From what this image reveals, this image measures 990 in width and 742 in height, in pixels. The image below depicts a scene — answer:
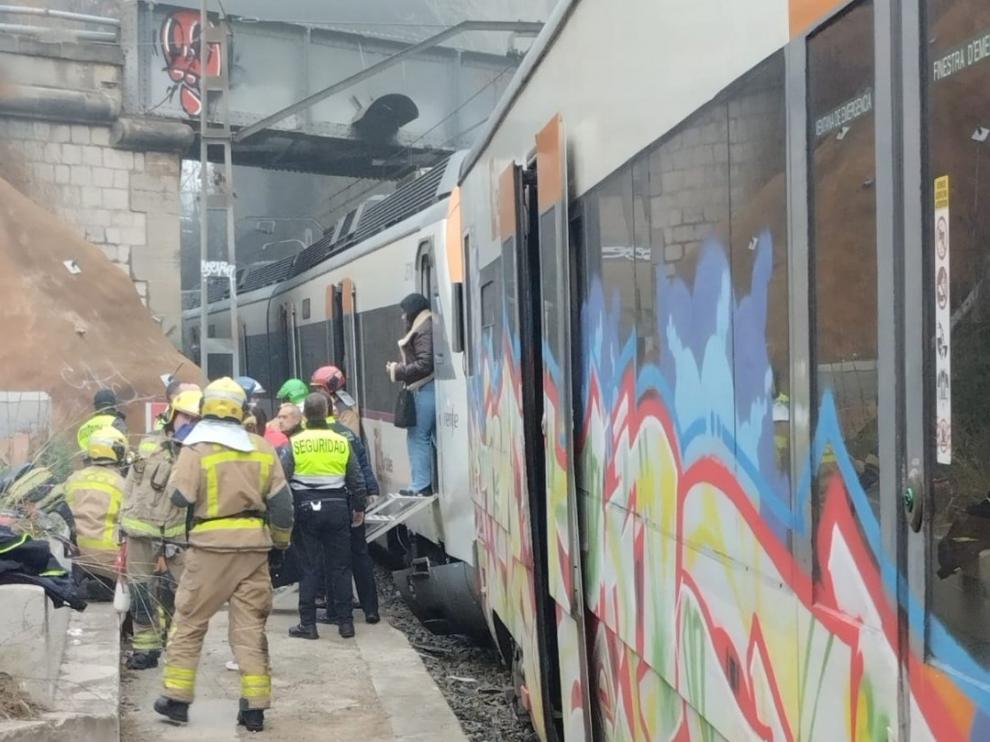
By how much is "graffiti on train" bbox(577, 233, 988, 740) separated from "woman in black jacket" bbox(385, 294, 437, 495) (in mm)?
5298

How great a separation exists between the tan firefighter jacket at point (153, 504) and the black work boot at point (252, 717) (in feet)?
4.29

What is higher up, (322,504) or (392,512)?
(322,504)

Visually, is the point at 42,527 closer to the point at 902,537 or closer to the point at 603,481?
the point at 603,481

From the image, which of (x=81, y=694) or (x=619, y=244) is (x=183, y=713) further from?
(x=619, y=244)

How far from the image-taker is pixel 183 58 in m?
22.6

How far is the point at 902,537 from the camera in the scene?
6.27ft

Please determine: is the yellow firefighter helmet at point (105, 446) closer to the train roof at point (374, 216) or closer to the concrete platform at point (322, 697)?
the concrete platform at point (322, 697)

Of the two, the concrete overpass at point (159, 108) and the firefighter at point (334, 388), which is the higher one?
the concrete overpass at point (159, 108)

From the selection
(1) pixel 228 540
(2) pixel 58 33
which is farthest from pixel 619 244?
(2) pixel 58 33

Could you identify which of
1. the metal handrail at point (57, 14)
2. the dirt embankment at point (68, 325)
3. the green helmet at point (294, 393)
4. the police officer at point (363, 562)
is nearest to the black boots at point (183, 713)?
the police officer at point (363, 562)

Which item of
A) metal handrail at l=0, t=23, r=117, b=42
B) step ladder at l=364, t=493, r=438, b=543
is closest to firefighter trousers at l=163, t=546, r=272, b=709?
step ladder at l=364, t=493, r=438, b=543

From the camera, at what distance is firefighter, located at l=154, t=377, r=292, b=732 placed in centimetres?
643

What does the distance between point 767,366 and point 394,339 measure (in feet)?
29.5

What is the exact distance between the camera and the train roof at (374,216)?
1038cm
